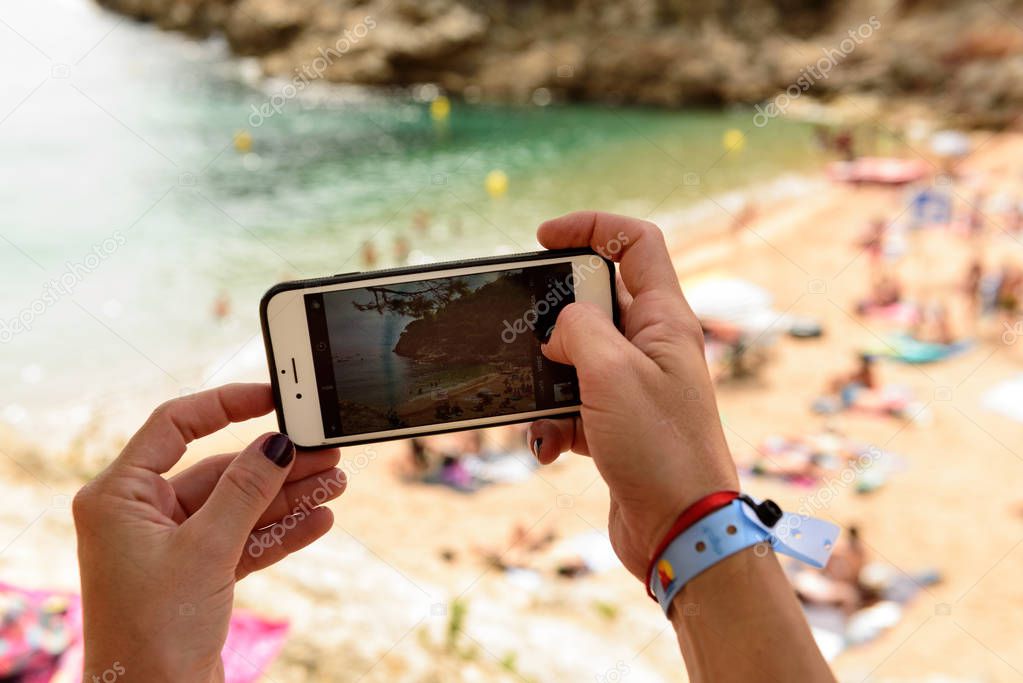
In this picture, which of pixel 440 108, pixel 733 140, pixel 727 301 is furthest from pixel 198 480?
pixel 440 108

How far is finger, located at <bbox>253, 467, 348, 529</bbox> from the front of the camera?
6.23 ft

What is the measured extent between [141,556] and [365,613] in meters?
2.63

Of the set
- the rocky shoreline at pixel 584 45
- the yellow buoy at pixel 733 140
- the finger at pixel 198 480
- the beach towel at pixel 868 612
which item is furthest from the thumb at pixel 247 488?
the rocky shoreline at pixel 584 45

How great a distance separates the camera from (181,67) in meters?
30.7

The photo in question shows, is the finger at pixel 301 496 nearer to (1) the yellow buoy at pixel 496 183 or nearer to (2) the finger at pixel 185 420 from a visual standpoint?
(2) the finger at pixel 185 420

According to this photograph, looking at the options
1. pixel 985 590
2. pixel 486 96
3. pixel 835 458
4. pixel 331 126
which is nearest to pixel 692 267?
pixel 835 458

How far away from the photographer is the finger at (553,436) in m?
1.98

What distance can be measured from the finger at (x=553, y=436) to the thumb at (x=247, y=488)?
2.12 ft

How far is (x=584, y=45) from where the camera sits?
3014cm

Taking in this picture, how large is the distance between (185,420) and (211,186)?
19.7 m

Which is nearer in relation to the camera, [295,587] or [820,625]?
[295,587]

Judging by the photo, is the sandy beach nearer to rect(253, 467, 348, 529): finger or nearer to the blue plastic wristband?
rect(253, 467, 348, 529): finger

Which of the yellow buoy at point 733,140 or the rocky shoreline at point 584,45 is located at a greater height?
the rocky shoreline at point 584,45

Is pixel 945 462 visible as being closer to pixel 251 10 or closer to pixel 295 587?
pixel 295 587
